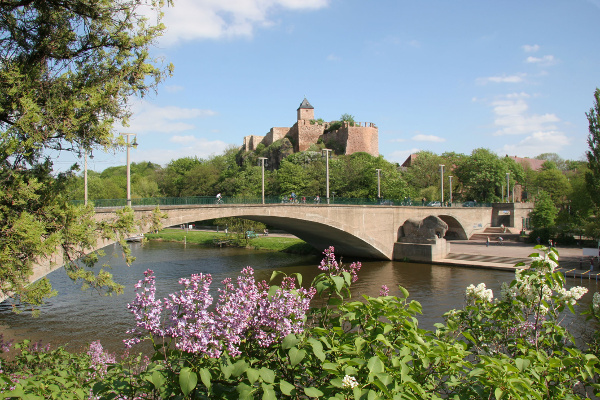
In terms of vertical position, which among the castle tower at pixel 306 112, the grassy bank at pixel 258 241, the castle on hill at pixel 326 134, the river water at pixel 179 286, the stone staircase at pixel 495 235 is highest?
the castle tower at pixel 306 112

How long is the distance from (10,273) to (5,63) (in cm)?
359

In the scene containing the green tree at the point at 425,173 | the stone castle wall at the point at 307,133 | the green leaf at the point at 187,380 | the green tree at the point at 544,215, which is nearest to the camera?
the green leaf at the point at 187,380

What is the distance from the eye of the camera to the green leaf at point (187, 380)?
2.62 m

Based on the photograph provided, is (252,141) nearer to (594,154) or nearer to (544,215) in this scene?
(544,215)

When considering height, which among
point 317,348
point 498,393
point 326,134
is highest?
point 326,134

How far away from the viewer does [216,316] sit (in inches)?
121

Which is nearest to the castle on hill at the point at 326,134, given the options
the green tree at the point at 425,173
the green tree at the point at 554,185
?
the green tree at the point at 425,173

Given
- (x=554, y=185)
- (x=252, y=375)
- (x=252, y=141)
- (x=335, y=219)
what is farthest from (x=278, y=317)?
(x=252, y=141)

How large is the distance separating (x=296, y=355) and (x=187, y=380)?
2.18 feet

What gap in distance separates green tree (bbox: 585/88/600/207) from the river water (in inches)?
472

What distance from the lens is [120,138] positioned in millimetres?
8547

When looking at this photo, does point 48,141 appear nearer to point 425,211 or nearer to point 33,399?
point 33,399

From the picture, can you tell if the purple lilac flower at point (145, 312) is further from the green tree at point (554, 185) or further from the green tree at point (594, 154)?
the green tree at point (554, 185)

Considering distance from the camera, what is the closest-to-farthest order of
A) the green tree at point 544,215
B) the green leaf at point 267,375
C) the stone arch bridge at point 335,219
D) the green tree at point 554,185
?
the green leaf at point 267,375 → the stone arch bridge at point 335,219 → the green tree at point 544,215 → the green tree at point 554,185
